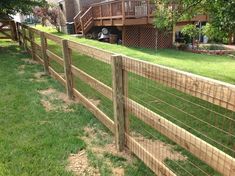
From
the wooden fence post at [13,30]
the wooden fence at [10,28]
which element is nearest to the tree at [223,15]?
the wooden fence post at [13,30]

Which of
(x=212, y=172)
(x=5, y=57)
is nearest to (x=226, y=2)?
(x=212, y=172)

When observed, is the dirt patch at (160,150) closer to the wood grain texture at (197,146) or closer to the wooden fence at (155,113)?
the wooden fence at (155,113)

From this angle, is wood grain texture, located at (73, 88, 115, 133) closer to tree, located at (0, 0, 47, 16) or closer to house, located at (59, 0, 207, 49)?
tree, located at (0, 0, 47, 16)

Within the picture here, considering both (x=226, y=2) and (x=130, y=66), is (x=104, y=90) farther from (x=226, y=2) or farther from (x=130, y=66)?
(x=226, y=2)

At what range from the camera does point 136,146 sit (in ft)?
11.4

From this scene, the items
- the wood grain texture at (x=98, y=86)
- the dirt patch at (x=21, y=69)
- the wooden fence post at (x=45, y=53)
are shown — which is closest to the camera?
the wood grain texture at (x=98, y=86)

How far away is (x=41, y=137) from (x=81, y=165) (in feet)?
3.29

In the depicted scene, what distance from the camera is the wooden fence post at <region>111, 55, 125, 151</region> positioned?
3.51 meters

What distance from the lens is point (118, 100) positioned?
143 inches

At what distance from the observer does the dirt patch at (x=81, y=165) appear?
3.35m

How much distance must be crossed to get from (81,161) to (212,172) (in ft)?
5.01

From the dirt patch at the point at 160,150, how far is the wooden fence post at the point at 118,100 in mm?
352

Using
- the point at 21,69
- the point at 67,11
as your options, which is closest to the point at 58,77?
the point at 21,69

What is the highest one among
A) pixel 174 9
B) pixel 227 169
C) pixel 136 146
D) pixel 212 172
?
pixel 174 9
